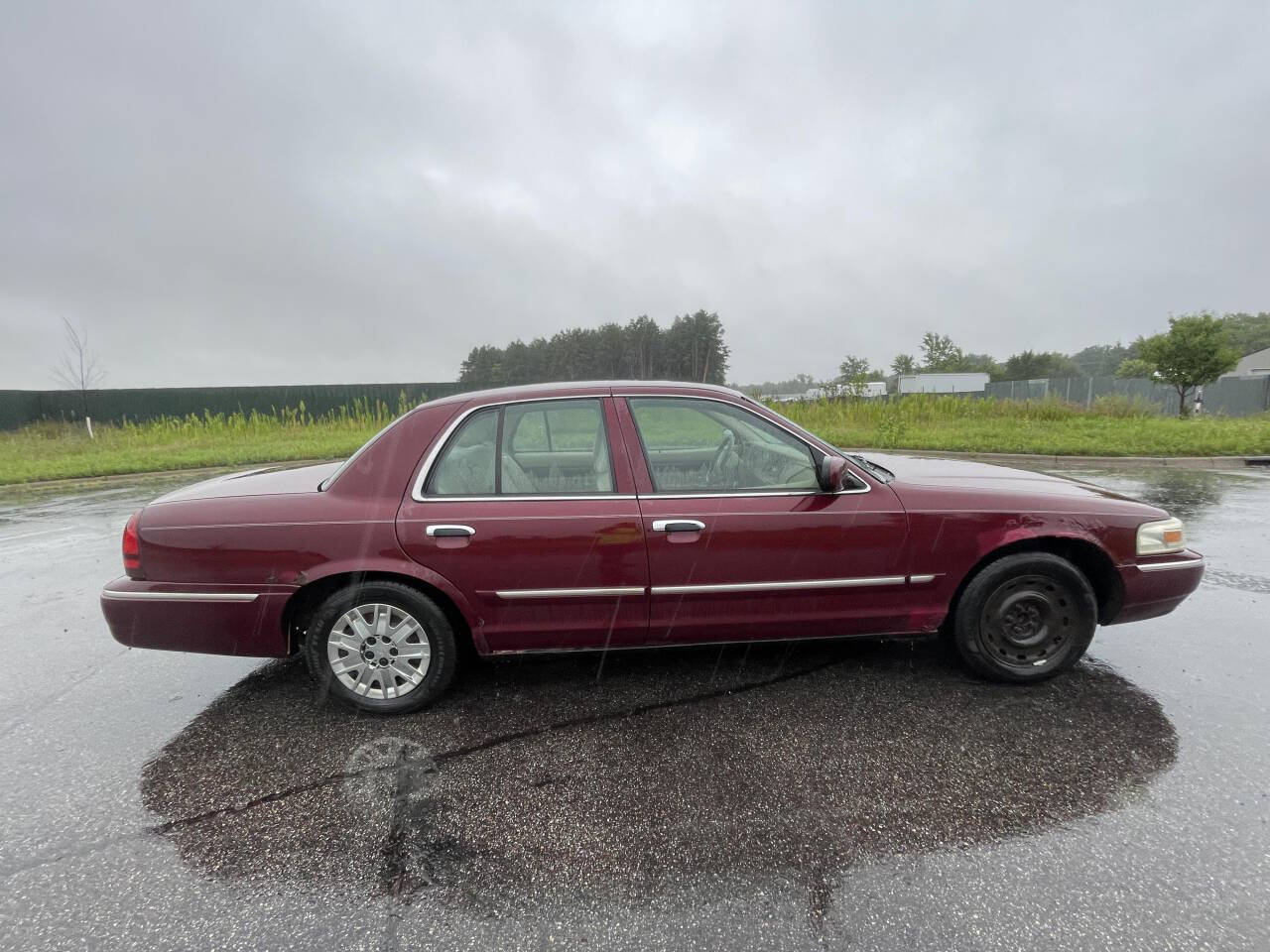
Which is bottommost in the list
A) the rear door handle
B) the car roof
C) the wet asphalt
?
the wet asphalt

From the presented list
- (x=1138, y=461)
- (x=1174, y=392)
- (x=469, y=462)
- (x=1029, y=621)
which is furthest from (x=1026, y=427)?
(x=1174, y=392)

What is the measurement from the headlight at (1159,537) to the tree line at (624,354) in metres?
15.0

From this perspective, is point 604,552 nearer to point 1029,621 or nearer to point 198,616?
point 198,616

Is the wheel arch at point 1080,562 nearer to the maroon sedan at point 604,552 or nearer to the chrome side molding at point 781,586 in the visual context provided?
the maroon sedan at point 604,552

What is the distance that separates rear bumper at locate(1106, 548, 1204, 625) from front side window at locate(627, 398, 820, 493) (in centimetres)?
167

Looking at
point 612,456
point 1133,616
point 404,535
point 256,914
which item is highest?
point 612,456

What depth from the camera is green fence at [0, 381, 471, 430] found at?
23.6 metres

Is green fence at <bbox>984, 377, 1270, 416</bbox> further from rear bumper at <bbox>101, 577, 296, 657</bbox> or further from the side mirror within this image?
rear bumper at <bbox>101, 577, 296, 657</bbox>

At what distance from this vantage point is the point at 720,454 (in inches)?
128

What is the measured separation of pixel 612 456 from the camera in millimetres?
3043

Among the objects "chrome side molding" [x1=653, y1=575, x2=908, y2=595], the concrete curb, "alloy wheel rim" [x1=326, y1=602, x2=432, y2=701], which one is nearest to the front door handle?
"chrome side molding" [x1=653, y1=575, x2=908, y2=595]

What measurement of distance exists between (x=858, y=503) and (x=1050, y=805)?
1.36 meters

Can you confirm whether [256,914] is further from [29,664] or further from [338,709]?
[29,664]

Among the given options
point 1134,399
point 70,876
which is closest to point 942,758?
point 70,876
